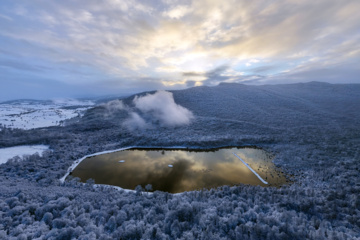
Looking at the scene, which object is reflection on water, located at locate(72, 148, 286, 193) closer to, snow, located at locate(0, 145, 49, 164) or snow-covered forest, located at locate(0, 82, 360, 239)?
snow-covered forest, located at locate(0, 82, 360, 239)

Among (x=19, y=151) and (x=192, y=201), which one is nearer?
(x=192, y=201)

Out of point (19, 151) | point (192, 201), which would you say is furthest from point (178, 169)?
point (19, 151)

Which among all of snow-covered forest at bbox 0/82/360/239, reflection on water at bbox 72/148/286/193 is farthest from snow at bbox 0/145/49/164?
reflection on water at bbox 72/148/286/193

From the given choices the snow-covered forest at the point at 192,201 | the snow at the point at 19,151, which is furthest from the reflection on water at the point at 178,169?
the snow at the point at 19,151

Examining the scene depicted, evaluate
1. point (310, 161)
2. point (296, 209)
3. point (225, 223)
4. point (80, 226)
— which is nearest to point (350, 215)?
point (296, 209)

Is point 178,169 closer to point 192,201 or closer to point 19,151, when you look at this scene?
point 192,201

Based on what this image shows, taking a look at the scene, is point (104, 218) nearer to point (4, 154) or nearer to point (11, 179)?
point (11, 179)
